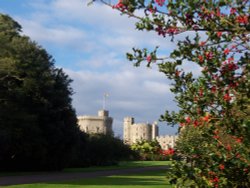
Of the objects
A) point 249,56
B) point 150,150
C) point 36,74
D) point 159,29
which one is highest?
point 36,74

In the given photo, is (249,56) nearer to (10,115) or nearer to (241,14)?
(241,14)

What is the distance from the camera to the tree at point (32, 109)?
127 feet

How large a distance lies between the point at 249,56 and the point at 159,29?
759mm

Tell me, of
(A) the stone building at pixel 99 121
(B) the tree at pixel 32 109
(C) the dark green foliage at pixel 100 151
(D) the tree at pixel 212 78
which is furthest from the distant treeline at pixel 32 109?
(A) the stone building at pixel 99 121

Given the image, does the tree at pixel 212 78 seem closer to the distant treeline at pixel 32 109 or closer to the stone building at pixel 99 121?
the distant treeline at pixel 32 109

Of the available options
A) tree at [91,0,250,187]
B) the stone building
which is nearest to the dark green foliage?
the stone building

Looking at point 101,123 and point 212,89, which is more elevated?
point 101,123

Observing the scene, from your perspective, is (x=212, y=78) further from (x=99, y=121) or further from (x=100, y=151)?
(x=99, y=121)

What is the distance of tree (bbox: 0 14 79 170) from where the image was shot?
127 ft

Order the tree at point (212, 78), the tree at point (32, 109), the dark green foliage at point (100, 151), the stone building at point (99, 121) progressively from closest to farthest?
1. the tree at point (212, 78)
2. the tree at point (32, 109)
3. the dark green foliage at point (100, 151)
4. the stone building at point (99, 121)

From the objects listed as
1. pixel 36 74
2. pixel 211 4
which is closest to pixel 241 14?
pixel 211 4

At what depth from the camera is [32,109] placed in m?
42.3

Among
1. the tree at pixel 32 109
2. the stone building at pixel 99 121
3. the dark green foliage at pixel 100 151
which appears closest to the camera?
the tree at pixel 32 109

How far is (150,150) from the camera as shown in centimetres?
452
